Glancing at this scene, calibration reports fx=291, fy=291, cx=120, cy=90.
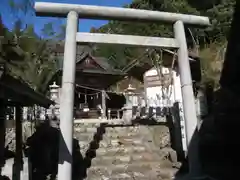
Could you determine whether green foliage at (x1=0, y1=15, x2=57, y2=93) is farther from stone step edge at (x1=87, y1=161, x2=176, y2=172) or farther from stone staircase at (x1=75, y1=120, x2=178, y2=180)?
stone step edge at (x1=87, y1=161, x2=176, y2=172)

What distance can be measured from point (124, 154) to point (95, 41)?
3.54 metres

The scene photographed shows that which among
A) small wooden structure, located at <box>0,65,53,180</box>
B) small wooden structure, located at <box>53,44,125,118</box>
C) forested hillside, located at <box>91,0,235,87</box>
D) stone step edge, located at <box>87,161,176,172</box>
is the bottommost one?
stone step edge, located at <box>87,161,176,172</box>

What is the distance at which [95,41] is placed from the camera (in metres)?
7.23

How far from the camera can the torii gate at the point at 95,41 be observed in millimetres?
6516

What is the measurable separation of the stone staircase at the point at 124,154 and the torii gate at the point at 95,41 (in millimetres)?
1290

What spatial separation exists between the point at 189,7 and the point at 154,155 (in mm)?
→ 16364

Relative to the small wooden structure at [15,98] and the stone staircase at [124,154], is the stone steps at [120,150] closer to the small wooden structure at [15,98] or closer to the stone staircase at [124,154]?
the stone staircase at [124,154]

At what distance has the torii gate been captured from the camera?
652cm

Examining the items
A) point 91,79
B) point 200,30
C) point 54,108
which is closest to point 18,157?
point 54,108

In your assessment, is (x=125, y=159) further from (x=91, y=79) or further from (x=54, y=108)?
(x=91, y=79)

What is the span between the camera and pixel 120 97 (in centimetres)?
2444

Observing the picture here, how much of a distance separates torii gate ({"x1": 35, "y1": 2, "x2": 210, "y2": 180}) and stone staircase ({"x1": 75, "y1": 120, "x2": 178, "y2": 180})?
4.23ft

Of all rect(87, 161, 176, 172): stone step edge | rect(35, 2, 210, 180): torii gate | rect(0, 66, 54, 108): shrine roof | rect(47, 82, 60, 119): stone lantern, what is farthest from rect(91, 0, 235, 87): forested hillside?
rect(0, 66, 54, 108): shrine roof

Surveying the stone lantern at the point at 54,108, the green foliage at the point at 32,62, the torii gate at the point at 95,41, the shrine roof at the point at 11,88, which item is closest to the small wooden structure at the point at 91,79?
the green foliage at the point at 32,62
